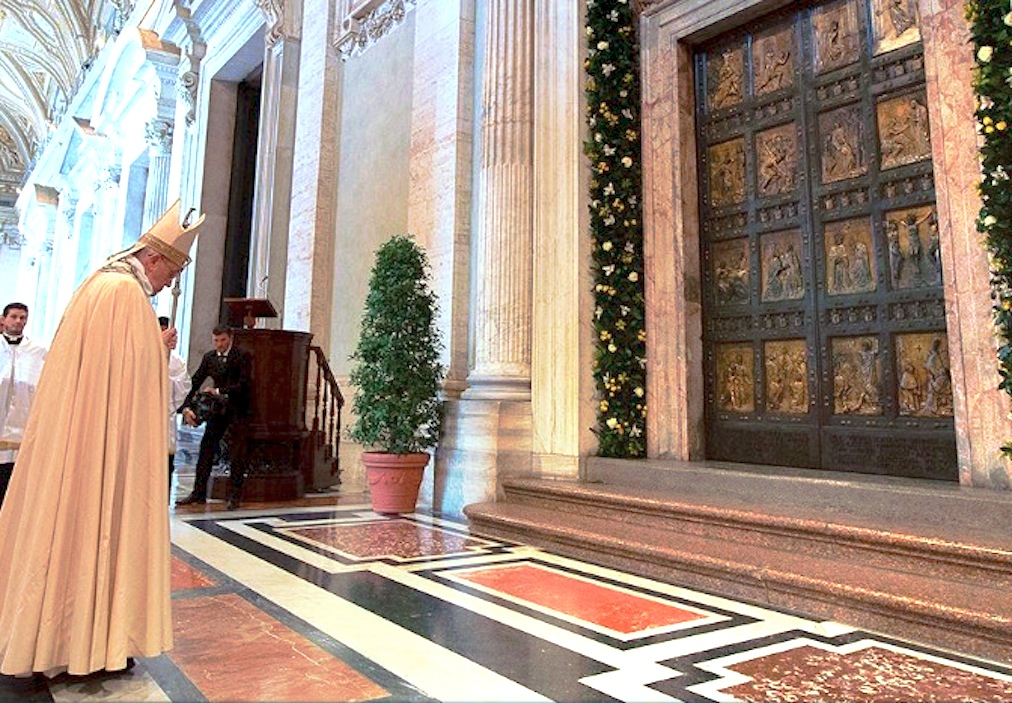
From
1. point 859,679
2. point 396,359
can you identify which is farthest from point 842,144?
point 859,679

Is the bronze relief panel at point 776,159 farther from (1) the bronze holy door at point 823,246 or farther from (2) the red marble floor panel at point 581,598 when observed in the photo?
(2) the red marble floor panel at point 581,598

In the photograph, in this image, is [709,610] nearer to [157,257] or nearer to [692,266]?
[157,257]

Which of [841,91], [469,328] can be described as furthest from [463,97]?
[841,91]

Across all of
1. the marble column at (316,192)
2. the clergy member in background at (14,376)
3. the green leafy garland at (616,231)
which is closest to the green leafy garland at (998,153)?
the green leafy garland at (616,231)

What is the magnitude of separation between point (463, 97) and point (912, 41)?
3.53m

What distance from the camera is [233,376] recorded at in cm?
592

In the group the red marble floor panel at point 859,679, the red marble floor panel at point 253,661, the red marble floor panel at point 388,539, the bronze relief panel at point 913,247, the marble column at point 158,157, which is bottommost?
the red marble floor panel at point 859,679

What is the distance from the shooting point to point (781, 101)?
17.3 feet

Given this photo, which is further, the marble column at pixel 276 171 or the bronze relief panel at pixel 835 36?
the marble column at pixel 276 171

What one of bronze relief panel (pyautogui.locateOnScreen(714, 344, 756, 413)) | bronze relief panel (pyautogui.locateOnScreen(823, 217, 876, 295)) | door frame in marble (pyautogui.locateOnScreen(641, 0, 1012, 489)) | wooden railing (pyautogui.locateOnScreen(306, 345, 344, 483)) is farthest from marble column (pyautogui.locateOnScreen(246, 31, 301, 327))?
bronze relief panel (pyautogui.locateOnScreen(823, 217, 876, 295))

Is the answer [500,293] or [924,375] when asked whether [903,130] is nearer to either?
[924,375]

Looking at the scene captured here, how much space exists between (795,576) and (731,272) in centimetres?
292

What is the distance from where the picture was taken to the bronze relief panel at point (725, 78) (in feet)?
18.4

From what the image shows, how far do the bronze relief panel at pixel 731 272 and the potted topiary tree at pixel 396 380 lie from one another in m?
2.24
